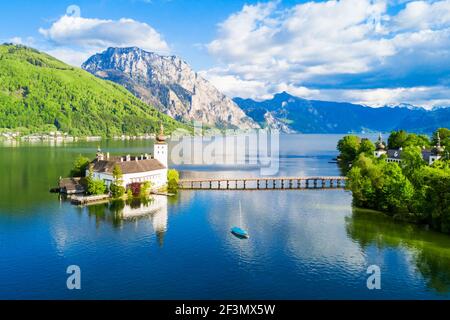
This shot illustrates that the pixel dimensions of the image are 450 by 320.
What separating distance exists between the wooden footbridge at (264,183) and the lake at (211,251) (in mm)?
22595

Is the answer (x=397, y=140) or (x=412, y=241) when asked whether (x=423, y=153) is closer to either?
(x=397, y=140)

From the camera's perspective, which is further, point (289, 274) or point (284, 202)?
point (284, 202)

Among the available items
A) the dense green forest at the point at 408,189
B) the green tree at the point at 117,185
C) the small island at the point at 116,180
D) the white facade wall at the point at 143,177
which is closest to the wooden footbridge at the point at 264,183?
the white facade wall at the point at 143,177

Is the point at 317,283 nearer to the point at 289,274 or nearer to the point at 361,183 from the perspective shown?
the point at 289,274

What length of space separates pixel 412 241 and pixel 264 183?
6290 cm

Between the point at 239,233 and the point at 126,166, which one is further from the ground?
the point at 126,166

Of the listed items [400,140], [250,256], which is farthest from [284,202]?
[400,140]

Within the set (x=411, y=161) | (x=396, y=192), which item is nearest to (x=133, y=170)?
(x=396, y=192)

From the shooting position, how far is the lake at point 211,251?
4147 cm

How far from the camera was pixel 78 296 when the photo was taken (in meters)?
39.2

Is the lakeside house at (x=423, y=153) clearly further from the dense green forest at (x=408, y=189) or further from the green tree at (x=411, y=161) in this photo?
the dense green forest at (x=408, y=189)

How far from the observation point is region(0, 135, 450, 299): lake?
136ft

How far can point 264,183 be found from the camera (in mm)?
119312
